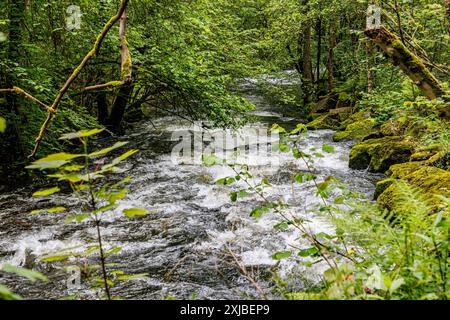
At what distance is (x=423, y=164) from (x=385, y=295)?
617 centimetres

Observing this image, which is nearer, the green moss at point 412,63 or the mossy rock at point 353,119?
the green moss at point 412,63

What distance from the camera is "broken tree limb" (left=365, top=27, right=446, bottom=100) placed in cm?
323

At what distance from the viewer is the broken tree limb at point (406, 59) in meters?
3.23

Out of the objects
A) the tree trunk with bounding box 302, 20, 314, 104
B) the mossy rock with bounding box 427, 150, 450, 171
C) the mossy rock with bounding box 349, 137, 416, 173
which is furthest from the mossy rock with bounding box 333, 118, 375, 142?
the tree trunk with bounding box 302, 20, 314, 104

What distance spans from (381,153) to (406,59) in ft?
20.3

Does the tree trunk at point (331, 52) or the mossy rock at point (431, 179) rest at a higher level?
the tree trunk at point (331, 52)

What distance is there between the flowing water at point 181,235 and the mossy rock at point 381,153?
0.36 meters

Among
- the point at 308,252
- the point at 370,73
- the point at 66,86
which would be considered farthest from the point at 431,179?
the point at 370,73

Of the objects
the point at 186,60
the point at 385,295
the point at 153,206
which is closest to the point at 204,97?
the point at 186,60

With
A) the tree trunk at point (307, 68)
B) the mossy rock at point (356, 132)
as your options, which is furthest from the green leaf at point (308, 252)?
→ the tree trunk at point (307, 68)

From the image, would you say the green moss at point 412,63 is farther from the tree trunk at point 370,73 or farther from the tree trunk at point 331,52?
the tree trunk at point 331,52

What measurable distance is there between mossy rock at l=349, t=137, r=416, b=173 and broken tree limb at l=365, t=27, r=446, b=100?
5.51 metres

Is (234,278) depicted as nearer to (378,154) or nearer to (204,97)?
(204,97)

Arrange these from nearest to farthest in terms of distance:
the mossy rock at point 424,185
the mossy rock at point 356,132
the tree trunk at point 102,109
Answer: the mossy rock at point 424,185, the mossy rock at point 356,132, the tree trunk at point 102,109
